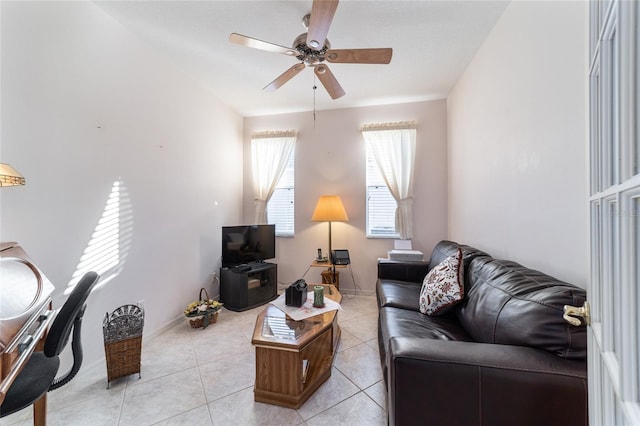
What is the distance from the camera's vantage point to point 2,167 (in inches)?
45.8

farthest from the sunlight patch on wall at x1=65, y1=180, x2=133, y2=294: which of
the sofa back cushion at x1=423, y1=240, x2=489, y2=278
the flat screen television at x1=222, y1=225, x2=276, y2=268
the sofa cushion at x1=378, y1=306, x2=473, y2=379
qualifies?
the sofa back cushion at x1=423, y1=240, x2=489, y2=278

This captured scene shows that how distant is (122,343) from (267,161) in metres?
2.85

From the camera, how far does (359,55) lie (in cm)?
188

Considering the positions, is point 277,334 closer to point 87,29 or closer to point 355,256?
point 355,256

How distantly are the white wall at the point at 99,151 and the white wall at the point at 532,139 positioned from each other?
8.82 ft

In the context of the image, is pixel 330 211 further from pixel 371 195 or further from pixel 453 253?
pixel 453 253

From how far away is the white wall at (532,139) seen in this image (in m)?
1.26

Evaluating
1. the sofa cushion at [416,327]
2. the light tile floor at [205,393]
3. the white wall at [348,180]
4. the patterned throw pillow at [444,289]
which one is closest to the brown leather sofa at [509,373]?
the sofa cushion at [416,327]

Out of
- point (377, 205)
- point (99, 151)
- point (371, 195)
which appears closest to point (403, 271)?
point (377, 205)

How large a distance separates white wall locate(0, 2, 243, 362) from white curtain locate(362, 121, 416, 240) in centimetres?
238

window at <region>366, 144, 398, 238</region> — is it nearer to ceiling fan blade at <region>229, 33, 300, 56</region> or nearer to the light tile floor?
the light tile floor

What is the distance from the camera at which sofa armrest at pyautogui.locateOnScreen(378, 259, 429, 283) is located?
2846 mm

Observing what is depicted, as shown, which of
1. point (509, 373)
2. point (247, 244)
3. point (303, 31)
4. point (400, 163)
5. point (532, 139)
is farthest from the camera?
point (400, 163)

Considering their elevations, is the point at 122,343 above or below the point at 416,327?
below
